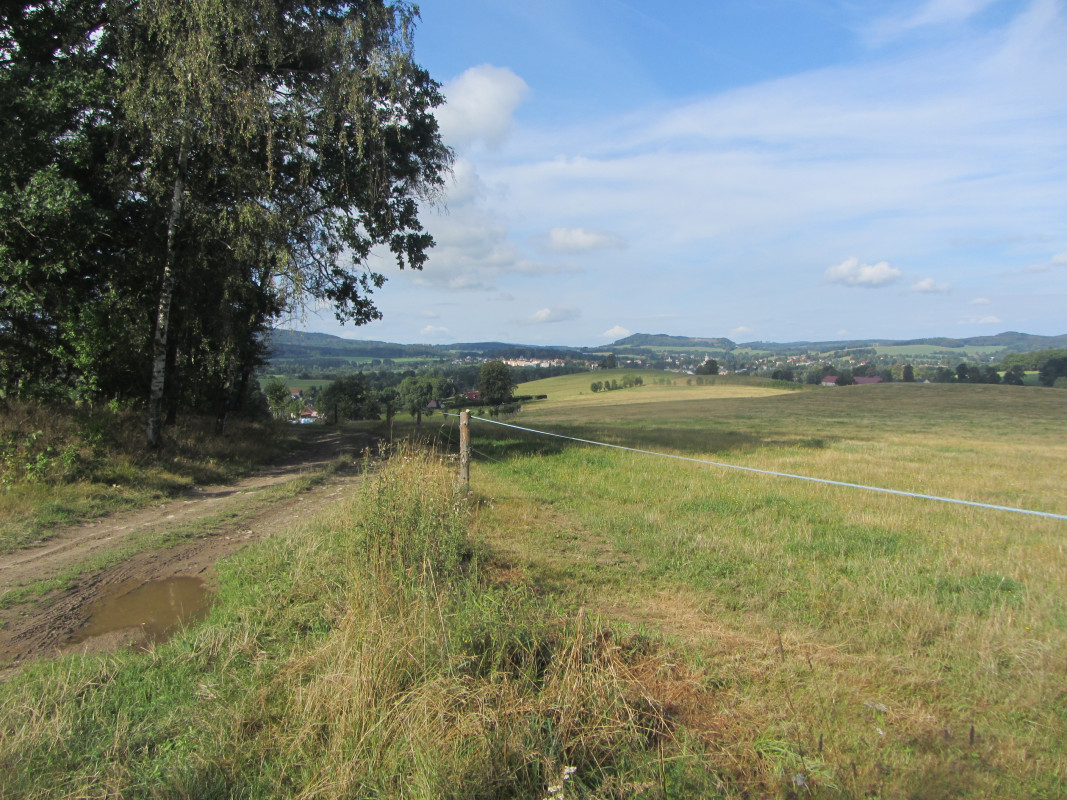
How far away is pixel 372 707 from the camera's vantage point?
356 centimetres

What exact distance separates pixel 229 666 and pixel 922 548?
23.9 feet

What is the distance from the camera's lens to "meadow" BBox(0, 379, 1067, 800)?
3248mm

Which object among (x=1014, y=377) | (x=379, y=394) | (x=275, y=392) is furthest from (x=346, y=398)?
(x=1014, y=377)

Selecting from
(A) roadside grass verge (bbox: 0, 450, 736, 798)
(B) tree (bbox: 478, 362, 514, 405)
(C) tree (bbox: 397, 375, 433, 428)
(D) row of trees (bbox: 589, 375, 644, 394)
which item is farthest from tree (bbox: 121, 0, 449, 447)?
(D) row of trees (bbox: 589, 375, 644, 394)

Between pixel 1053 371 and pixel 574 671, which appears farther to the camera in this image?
pixel 1053 371

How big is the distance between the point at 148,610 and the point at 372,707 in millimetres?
3205

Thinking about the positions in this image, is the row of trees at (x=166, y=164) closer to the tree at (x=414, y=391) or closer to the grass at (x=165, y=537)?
the grass at (x=165, y=537)

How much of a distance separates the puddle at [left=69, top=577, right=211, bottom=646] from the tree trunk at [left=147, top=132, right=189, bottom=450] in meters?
7.31

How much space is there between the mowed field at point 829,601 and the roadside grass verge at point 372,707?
20.8 inches

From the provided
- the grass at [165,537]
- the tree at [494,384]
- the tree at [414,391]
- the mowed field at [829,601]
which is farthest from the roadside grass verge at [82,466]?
the tree at [494,384]

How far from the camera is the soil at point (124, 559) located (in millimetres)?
4895

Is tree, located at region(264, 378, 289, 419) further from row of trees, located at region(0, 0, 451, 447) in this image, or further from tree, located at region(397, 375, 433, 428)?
row of trees, located at region(0, 0, 451, 447)

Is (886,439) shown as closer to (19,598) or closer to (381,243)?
(381,243)

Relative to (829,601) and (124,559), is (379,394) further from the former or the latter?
(829,601)
